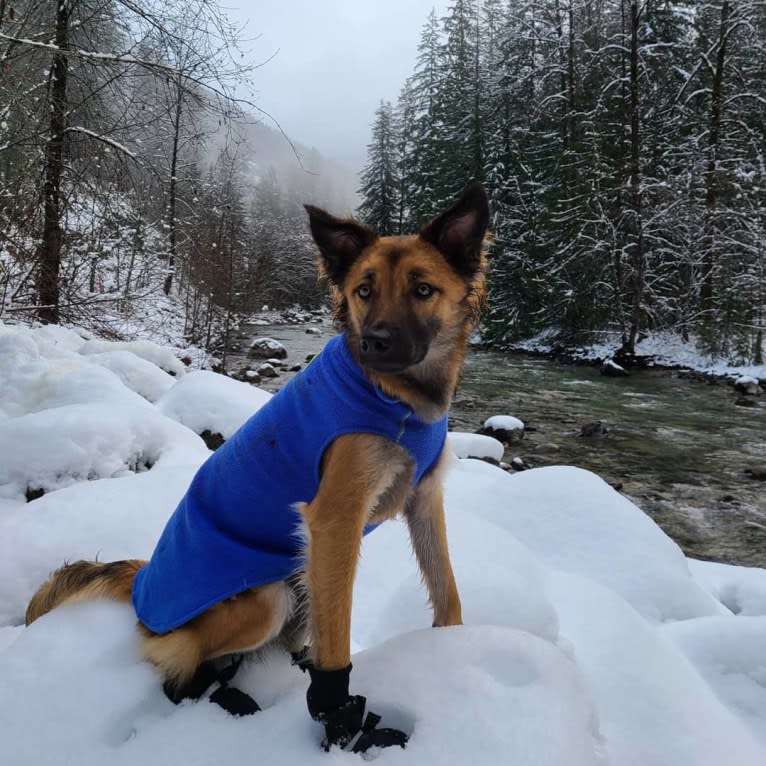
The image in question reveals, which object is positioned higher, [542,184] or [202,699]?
[542,184]

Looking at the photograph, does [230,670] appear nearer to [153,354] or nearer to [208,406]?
[208,406]

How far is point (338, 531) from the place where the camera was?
6.14 feet

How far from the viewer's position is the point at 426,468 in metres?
2.22

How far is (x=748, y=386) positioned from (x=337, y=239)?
1587 centimetres

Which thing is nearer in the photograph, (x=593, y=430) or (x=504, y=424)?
(x=504, y=424)

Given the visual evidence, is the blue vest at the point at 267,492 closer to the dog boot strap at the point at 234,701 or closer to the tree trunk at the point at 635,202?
the dog boot strap at the point at 234,701

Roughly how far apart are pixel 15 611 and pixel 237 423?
3.67 m

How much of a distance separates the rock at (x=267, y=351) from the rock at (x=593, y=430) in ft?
43.3

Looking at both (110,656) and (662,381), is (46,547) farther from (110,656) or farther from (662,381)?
(662,381)

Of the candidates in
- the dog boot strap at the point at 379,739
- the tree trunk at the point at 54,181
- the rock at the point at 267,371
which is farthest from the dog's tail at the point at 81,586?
the rock at the point at 267,371

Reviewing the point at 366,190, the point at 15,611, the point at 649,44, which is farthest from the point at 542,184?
the point at 15,611

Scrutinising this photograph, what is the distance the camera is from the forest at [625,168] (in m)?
18.4

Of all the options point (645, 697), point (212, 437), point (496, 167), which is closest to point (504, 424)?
point (212, 437)

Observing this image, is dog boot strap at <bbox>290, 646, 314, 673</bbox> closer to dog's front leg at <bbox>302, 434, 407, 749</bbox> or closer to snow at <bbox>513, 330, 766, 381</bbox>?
dog's front leg at <bbox>302, 434, 407, 749</bbox>
